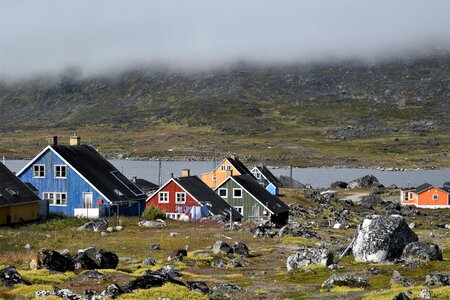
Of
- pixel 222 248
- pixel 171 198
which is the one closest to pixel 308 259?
pixel 222 248

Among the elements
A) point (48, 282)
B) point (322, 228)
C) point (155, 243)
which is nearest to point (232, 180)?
point (322, 228)

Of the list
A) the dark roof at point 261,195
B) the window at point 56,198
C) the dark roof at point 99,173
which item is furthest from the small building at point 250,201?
the window at point 56,198

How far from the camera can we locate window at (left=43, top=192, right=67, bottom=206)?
7700 centimetres

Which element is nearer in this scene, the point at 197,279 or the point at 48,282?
the point at 48,282

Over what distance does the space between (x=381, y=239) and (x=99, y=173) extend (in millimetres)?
39093

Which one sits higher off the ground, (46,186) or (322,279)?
(46,186)

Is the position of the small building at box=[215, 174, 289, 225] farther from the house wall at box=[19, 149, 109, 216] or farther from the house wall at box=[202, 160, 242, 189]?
the house wall at box=[202, 160, 242, 189]

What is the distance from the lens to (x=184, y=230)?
67.9m

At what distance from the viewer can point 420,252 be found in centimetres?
4653

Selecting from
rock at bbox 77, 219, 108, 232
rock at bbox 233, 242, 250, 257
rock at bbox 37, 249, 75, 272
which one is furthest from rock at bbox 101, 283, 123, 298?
rock at bbox 77, 219, 108, 232

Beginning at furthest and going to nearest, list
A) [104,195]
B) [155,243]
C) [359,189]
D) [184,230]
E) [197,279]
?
[359,189], [104,195], [184,230], [155,243], [197,279]

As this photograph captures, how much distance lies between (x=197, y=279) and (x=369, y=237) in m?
13.9

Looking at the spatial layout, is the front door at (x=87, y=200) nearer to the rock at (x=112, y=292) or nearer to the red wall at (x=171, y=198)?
the red wall at (x=171, y=198)

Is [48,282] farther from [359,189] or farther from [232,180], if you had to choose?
[359,189]
